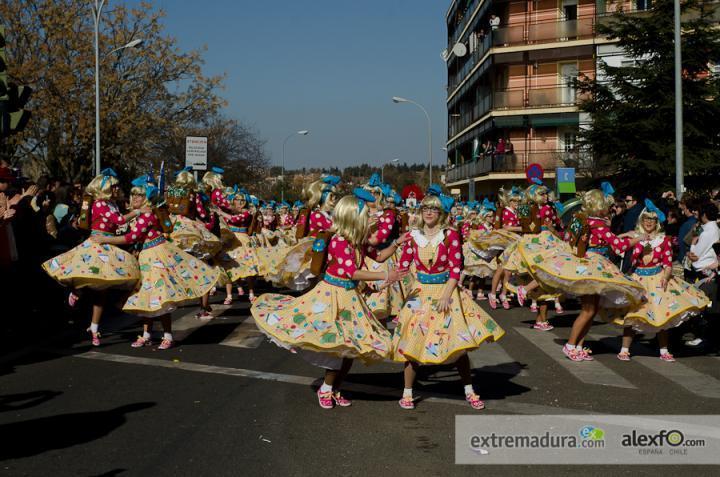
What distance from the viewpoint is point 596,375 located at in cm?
863

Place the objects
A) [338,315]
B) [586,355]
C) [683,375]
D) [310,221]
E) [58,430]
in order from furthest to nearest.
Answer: [310,221] < [586,355] < [683,375] < [338,315] < [58,430]

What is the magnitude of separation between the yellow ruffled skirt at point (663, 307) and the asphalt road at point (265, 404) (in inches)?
18.8

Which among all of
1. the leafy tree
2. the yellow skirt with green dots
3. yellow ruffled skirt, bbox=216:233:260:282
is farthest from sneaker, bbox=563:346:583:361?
the leafy tree

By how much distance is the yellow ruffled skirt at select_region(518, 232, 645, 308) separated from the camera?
29.7 ft

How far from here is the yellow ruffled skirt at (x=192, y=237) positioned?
13.2 m

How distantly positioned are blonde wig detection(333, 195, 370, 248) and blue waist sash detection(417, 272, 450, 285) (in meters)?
0.65

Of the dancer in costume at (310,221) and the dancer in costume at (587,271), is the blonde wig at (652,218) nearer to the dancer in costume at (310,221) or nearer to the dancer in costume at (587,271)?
the dancer in costume at (587,271)

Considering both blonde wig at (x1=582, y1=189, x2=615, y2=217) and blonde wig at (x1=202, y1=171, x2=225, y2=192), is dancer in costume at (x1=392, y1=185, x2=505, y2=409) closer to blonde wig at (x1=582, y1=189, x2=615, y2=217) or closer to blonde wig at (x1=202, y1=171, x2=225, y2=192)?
blonde wig at (x1=582, y1=189, x2=615, y2=217)

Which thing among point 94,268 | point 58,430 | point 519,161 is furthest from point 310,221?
point 519,161

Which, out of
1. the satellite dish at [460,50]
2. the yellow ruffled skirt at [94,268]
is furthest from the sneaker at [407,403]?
the satellite dish at [460,50]

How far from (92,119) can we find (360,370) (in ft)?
94.3

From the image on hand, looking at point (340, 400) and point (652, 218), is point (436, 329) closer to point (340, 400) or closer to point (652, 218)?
point (340, 400)

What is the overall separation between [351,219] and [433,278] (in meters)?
0.88

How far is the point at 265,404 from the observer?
712 centimetres
